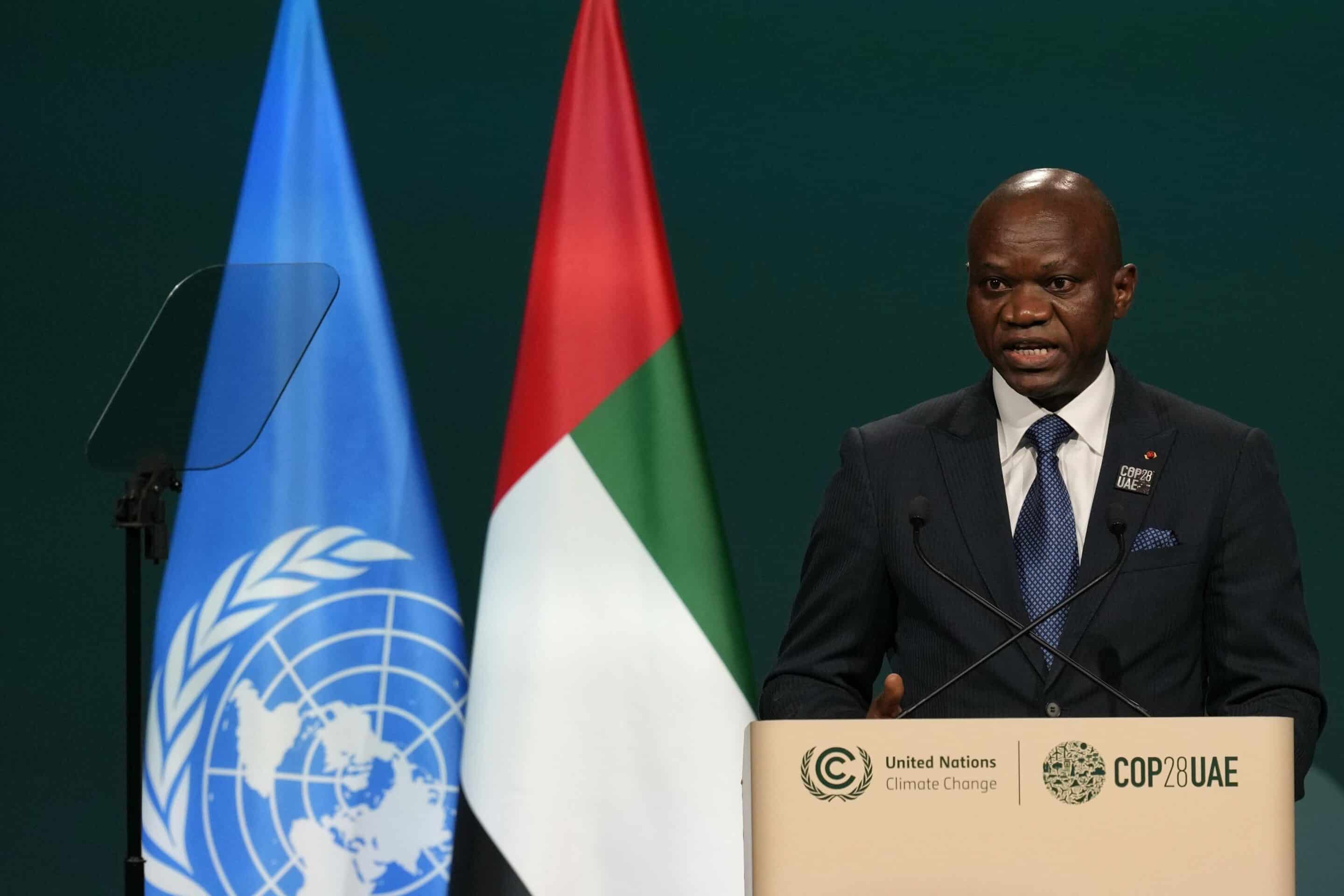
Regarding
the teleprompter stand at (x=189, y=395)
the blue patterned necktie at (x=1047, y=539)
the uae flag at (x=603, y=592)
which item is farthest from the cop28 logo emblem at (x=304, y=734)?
the blue patterned necktie at (x=1047, y=539)

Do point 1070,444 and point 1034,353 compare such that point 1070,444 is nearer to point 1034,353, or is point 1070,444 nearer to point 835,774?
point 1034,353

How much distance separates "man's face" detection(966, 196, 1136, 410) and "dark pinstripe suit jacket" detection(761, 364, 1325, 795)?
113 mm

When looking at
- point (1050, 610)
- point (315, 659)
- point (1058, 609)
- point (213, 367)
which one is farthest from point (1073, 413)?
point (315, 659)

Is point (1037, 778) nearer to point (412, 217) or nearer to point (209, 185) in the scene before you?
point (412, 217)

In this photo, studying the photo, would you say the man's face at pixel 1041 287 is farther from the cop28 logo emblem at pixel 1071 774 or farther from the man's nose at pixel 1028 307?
the cop28 logo emblem at pixel 1071 774

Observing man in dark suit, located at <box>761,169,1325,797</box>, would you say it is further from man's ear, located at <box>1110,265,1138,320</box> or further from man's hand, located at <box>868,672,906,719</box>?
man's hand, located at <box>868,672,906,719</box>

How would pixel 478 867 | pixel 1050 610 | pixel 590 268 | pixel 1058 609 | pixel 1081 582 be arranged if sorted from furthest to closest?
1. pixel 590 268
2. pixel 478 867
3. pixel 1081 582
4. pixel 1050 610
5. pixel 1058 609

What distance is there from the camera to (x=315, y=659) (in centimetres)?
324

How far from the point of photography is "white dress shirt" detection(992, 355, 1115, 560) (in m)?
2.14

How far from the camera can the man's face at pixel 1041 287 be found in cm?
210

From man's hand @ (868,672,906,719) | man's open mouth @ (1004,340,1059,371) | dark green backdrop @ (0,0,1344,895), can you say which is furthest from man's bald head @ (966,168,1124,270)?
dark green backdrop @ (0,0,1344,895)

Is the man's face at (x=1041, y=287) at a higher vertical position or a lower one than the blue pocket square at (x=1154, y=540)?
higher

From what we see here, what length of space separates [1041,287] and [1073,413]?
0.18m

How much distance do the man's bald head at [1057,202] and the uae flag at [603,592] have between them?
48.8 inches
